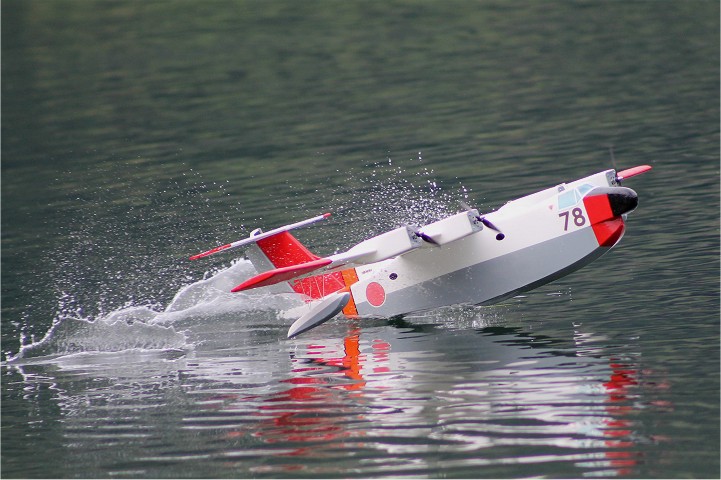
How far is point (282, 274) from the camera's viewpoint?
67.6ft

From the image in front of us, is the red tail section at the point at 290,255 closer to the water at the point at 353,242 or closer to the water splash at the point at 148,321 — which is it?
the water at the point at 353,242

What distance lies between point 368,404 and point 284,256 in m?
5.99

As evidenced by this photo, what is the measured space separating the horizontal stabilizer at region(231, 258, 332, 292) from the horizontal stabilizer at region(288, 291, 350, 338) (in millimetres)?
1027

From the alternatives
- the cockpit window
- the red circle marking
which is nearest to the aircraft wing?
the red circle marking

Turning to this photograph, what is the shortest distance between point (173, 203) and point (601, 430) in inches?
804

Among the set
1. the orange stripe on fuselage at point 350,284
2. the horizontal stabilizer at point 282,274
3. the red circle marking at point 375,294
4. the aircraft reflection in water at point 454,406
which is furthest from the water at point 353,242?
the horizontal stabilizer at point 282,274

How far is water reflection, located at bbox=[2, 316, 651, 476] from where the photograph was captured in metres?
15.8

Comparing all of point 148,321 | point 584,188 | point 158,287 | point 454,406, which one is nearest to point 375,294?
point 584,188

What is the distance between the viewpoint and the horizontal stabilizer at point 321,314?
21.9m

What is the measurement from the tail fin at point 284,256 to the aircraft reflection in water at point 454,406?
7.97ft

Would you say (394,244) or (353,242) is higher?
(353,242)

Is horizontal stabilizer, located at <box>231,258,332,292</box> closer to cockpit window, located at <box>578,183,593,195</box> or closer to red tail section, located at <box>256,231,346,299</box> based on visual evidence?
red tail section, located at <box>256,231,346,299</box>

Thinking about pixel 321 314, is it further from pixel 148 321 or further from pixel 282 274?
pixel 148 321

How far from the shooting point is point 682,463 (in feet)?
48.6
